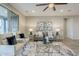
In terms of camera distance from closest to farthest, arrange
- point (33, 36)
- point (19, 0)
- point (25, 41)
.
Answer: point (19, 0) < point (25, 41) < point (33, 36)

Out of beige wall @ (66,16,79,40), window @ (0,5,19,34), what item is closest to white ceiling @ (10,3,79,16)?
beige wall @ (66,16,79,40)

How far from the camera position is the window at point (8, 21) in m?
4.64

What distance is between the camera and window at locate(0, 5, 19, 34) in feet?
15.2

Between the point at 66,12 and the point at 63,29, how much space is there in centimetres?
85

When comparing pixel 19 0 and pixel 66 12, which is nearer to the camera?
pixel 19 0

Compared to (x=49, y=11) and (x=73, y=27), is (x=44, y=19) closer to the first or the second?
(x=49, y=11)

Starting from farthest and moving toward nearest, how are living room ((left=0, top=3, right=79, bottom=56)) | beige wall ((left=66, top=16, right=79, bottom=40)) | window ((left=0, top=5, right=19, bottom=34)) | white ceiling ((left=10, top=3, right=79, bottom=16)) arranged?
beige wall ((left=66, top=16, right=79, bottom=40))
living room ((left=0, top=3, right=79, bottom=56))
white ceiling ((left=10, top=3, right=79, bottom=16))
window ((left=0, top=5, right=19, bottom=34))

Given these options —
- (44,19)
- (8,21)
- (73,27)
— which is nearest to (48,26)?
(44,19)

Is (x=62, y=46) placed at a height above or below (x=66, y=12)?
below

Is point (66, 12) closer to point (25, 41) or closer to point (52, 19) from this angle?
point (52, 19)

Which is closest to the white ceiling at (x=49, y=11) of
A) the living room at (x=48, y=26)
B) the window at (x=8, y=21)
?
the living room at (x=48, y=26)

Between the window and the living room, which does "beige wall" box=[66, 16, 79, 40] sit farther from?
the window

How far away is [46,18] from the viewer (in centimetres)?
581

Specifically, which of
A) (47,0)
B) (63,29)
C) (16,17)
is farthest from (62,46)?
(47,0)
